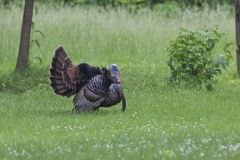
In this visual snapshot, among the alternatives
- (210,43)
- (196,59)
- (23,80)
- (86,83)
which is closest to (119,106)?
(86,83)

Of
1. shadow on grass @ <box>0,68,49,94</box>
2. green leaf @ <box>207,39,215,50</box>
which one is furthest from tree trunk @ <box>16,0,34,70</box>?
green leaf @ <box>207,39,215,50</box>

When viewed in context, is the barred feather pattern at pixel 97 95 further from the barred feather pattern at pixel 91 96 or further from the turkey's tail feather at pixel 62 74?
the turkey's tail feather at pixel 62 74

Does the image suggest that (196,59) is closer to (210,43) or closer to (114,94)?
(210,43)

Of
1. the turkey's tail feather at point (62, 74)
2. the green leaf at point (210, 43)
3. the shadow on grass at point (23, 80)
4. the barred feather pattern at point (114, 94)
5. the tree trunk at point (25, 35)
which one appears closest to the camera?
the barred feather pattern at point (114, 94)

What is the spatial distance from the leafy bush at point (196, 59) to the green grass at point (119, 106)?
1.11 feet

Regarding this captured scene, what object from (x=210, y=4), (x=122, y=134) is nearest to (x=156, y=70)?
(x=122, y=134)

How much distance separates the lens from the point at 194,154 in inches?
313

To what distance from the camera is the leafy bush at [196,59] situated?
14.3 m

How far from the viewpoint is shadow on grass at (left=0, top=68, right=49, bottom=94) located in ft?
48.9

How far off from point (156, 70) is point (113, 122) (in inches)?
271

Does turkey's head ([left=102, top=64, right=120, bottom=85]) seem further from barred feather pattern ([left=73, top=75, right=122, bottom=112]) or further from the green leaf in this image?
the green leaf

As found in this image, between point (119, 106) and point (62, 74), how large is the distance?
136cm

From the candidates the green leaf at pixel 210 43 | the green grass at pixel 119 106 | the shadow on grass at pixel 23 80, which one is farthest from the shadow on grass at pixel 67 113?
the green leaf at pixel 210 43

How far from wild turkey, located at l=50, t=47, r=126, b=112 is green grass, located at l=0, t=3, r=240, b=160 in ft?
0.65
